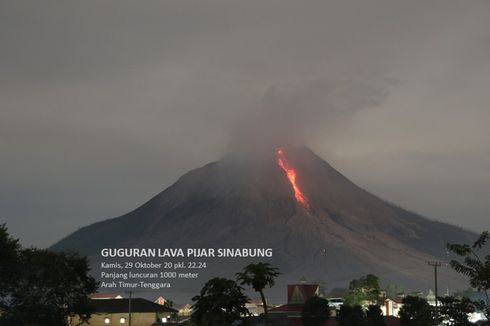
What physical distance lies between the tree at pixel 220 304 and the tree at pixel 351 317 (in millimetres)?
54568

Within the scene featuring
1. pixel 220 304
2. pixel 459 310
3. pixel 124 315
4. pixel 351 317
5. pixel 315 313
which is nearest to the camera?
pixel 459 310

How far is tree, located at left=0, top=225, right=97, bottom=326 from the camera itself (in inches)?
4109

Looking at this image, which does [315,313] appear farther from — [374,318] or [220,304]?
[220,304]

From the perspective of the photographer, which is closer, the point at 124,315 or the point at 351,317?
the point at 351,317

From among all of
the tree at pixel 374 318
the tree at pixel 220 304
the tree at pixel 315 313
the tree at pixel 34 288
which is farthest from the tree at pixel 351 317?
the tree at pixel 220 304

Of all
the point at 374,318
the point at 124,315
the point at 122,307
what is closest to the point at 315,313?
the point at 374,318

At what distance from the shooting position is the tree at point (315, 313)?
167m

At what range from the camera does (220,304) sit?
102 m

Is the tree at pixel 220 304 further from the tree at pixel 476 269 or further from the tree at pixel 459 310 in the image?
the tree at pixel 476 269

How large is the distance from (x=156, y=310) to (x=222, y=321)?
305 ft

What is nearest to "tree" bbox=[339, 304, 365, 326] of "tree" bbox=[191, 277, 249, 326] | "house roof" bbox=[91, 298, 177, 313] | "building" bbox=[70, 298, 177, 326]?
"building" bbox=[70, 298, 177, 326]

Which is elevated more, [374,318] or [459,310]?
[374,318]

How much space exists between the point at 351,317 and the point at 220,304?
5987 centimetres

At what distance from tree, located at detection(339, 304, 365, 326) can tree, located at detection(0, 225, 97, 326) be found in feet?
170
